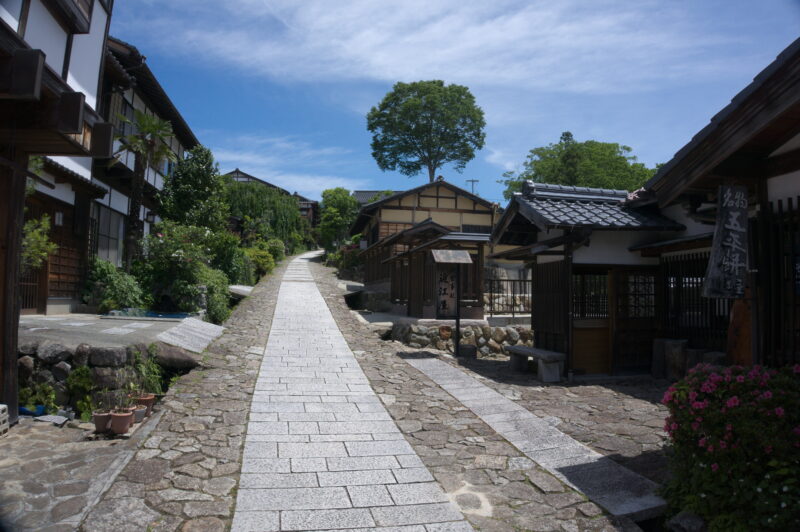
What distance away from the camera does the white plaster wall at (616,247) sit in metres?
9.84

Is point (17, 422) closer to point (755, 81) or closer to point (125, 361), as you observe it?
point (125, 361)

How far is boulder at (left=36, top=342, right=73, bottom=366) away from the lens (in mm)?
7316

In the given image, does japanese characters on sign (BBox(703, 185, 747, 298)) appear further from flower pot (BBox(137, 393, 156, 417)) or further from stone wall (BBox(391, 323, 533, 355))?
stone wall (BBox(391, 323, 533, 355))

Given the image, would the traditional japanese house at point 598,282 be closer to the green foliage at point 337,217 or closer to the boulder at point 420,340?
the boulder at point 420,340

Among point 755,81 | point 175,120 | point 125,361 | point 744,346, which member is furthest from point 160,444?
point 175,120

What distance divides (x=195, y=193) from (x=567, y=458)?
69.5ft

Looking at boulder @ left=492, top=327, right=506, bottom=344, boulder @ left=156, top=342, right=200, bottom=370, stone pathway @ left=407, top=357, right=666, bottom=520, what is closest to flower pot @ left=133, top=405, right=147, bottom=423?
boulder @ left=156, top=342, right=200, bottom=370

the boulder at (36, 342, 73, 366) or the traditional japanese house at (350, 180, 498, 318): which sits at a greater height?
the traditional japanese house at (350, 180, 498, 318)


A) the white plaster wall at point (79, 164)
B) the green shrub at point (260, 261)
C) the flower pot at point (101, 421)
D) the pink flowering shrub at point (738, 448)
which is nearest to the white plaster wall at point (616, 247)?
the pink flowering shrub at point (738, 448)

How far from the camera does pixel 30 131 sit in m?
5.57

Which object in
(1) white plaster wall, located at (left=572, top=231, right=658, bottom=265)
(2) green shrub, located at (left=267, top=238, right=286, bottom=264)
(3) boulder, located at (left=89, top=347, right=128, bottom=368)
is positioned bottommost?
(3) boulder, located at (left=89, top=347, right=128, bottom=368)

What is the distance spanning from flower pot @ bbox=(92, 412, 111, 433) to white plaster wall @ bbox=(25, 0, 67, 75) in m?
5.35

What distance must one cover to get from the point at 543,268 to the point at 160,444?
8140mm

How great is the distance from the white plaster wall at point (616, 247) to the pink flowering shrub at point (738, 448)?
19.4 ft
